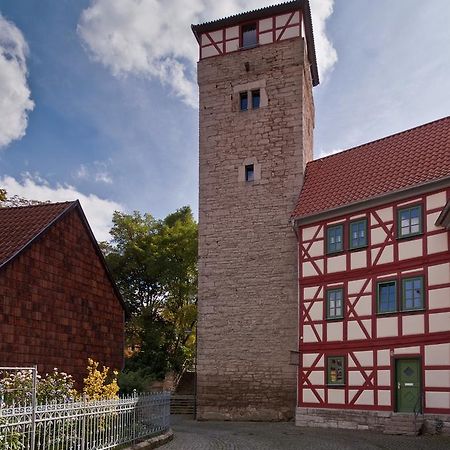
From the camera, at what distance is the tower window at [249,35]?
26.1 metres

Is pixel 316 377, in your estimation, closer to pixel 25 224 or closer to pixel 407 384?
pixel 407 384

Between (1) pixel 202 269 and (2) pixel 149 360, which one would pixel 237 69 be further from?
(2) pixel 149 360

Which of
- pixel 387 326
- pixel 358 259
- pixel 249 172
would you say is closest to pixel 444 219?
pixel 358 259

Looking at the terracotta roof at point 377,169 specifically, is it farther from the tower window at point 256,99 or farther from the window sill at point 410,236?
the tower window at point 256,99

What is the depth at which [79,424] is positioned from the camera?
11273 mm

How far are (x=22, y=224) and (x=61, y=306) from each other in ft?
8.46

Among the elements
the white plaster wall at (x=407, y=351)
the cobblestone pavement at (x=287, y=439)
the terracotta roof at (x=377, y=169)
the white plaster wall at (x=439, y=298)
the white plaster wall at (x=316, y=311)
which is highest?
the terracotta roof at (x=377, y=169)

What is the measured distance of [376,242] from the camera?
19.8m

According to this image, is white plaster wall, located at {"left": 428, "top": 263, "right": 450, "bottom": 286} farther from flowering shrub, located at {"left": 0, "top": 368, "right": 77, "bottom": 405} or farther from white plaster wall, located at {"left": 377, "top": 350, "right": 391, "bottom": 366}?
flowering shrub, located at {"left": 0, "top": 368, "right": 77, "bottom": 405}

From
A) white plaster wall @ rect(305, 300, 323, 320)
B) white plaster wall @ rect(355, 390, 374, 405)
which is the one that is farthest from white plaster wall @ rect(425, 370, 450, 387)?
white plaster wall @ rect(305, 300, 323, 320)

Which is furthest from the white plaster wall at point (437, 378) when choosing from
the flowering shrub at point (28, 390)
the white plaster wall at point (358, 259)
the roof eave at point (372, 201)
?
the flowering shrub at point (28, 390)

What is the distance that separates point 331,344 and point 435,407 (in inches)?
158

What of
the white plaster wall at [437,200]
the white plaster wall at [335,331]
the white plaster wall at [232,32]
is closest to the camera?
the white plaster wall at [437,200]

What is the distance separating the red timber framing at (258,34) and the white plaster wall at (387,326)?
11.6 m
